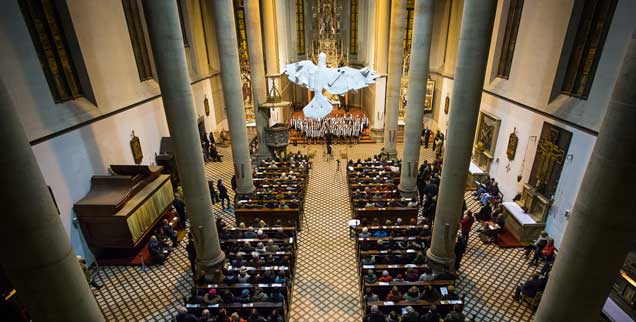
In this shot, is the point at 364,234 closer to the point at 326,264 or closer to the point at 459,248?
the point at 326,264

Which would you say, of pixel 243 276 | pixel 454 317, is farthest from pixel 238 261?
pixel 454 317

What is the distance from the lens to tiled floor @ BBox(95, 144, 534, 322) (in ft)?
25.6

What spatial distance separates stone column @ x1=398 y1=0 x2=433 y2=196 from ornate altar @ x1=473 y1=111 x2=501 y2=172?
3.84m

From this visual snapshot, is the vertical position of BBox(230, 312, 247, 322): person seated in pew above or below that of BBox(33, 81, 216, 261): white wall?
below

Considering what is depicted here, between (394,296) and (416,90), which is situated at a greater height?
(416,90)

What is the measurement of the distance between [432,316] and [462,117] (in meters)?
4.26

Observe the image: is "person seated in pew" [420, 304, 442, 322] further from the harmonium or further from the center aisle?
the harmonium

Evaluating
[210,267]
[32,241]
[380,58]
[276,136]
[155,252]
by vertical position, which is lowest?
[155,252]

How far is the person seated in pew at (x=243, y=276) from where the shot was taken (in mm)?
7824

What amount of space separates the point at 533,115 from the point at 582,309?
8804 mm

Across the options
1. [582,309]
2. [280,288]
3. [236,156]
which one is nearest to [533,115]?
[582,309]

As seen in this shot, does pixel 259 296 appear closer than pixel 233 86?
Yes

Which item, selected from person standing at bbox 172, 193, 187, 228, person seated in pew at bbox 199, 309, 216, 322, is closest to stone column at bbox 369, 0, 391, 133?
person standing at bbox 172, 193, 187, 228

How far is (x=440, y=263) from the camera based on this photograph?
8.39 metres
